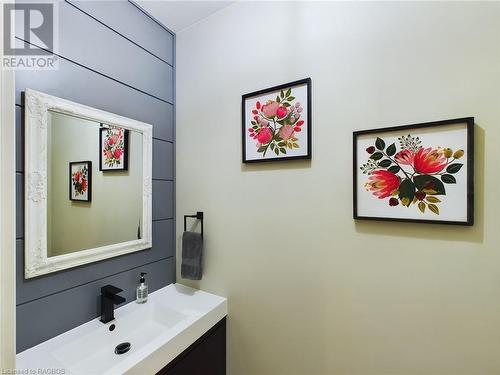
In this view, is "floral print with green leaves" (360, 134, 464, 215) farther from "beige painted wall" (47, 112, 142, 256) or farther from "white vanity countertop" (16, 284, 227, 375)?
"beige painted wall" (47, 112, 142, 256)

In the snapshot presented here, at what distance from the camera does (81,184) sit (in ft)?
3.92

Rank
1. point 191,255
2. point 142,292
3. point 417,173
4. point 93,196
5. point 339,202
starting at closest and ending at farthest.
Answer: point 417,173 → point 339,202 → point 93,196 → point 142,292 → point 191,255

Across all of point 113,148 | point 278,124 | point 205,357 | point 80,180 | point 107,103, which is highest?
point 107,103

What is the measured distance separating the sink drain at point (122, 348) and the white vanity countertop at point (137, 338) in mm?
16

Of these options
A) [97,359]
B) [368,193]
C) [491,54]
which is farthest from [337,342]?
[491,54]

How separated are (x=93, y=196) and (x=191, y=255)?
2.10 feet

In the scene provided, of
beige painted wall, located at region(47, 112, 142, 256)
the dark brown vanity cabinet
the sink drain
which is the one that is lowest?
the dark brown vanity cabinet

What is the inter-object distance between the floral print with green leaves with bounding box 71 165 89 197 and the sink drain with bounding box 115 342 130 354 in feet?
2.45

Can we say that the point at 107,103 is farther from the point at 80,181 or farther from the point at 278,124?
the point at 278,124

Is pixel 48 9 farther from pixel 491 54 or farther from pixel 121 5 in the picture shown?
pixel 491 54

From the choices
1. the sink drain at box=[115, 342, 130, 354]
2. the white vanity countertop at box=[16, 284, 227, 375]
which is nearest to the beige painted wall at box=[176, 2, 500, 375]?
the white vanity countertop at box=[16, 284, 227, 375]

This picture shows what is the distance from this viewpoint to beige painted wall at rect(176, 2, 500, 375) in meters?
0.90

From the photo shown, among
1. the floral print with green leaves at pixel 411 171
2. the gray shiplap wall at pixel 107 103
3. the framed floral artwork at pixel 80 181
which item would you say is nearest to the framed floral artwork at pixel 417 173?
the floral print with green leaves at pixel 411 171

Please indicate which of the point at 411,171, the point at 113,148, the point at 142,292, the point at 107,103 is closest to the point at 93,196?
the point at 113,148
